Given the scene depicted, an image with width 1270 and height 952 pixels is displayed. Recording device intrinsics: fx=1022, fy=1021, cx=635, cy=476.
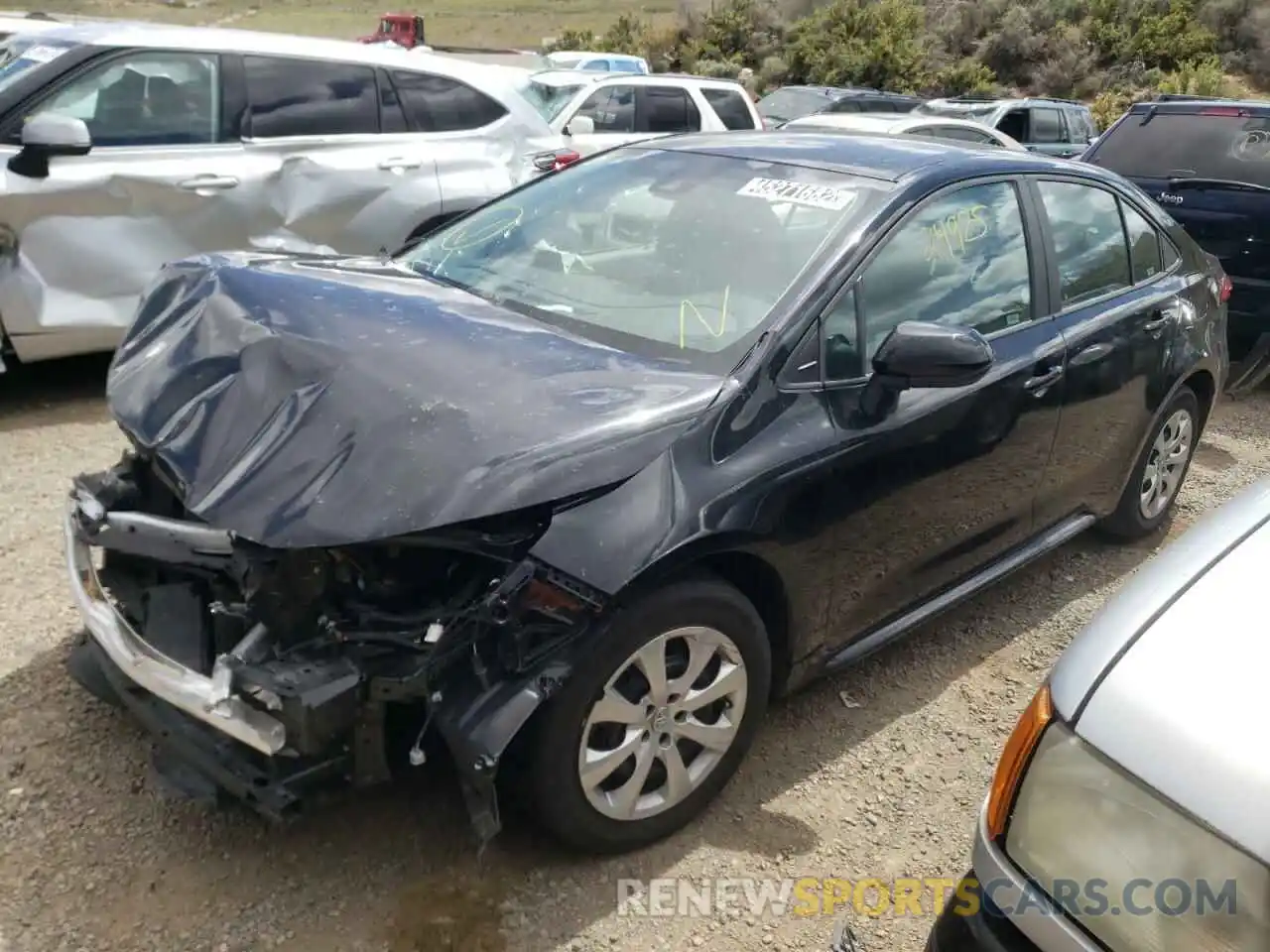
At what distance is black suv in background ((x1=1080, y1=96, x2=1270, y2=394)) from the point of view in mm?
6441

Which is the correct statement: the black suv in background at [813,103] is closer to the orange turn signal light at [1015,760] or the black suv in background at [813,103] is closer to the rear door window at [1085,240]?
the rear door window at [1085,240]

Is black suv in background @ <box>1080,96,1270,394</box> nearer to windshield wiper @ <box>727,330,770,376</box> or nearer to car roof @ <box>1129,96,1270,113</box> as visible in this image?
car roof @ <box>1129,96,1270,113</box>

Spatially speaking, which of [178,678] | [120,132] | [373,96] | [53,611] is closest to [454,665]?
[178,678]

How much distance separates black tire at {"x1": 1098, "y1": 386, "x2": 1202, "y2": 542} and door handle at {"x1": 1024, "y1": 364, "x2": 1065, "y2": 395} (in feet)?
3.41

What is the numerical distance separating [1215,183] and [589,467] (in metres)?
6.09

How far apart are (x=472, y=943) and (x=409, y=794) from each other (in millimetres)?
504

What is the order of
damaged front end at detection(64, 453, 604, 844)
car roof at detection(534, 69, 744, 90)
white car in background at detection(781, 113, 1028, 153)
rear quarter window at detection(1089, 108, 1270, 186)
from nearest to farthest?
damaged front end at detection(64, 453, 604, 844)
rear quarter window at detection(1089, 108, 1270, 186)
car roof at detection(534, 69, 744, 90)
white car in background at detection(781, 113, 1028, 153)

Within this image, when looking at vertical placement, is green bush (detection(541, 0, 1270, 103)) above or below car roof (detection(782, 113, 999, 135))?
above

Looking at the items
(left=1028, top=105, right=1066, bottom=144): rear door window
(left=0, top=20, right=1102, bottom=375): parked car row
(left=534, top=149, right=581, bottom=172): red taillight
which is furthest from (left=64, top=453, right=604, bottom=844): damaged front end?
(left=1028, top=105, right=1066, bottom=144): rear door window

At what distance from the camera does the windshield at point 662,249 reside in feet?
9.18

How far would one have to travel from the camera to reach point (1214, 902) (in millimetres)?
1480

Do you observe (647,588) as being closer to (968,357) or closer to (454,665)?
(454,665)

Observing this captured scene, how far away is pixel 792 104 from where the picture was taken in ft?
58.5


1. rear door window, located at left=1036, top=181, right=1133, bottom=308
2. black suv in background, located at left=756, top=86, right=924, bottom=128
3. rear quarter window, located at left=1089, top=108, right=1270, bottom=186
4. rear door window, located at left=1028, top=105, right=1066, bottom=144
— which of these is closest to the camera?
rear door window, located at left=1036, top=181, right=1133, bottom=308
